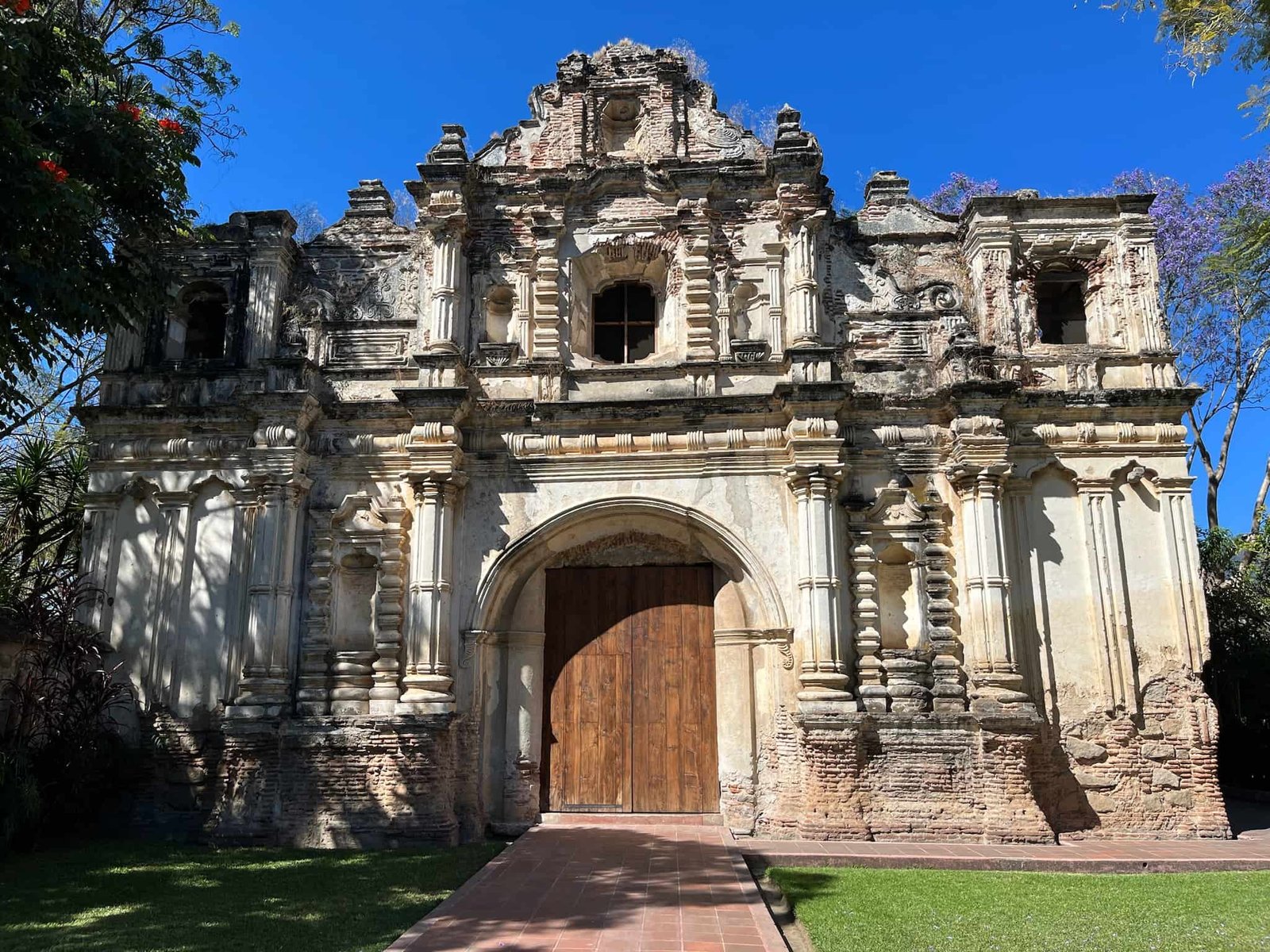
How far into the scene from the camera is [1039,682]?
36.6 ft

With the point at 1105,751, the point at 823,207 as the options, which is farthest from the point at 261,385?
the point at 1105,751

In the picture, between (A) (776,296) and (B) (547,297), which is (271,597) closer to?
(B) (547,297)

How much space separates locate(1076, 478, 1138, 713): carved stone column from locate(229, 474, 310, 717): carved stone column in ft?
31.4

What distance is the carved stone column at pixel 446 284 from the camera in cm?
1225

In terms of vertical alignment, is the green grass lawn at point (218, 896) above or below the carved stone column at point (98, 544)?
below

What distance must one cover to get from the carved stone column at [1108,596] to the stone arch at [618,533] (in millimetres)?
3708

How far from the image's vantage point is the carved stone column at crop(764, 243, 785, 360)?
40.0ft

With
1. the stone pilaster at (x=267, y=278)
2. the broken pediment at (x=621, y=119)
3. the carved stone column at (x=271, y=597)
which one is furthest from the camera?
the broken pediment at (x=621, y=119)

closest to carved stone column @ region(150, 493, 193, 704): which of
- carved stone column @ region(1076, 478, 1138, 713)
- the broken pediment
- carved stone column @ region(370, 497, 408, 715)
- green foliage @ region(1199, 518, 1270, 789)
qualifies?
carved stone column @ region(370, 497, 408, 715)

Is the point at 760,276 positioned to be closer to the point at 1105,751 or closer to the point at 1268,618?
the point at 1105,751

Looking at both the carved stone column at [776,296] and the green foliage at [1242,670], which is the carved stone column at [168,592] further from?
the green foliage at [1242,670]

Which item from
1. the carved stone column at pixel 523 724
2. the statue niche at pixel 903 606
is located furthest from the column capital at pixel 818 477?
the carved stone column at pixel 523 724

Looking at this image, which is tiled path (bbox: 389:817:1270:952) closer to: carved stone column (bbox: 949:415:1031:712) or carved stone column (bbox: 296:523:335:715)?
carved stone column (bbox: 949:415:1031:712)

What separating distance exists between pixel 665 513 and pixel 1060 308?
6.27 m
